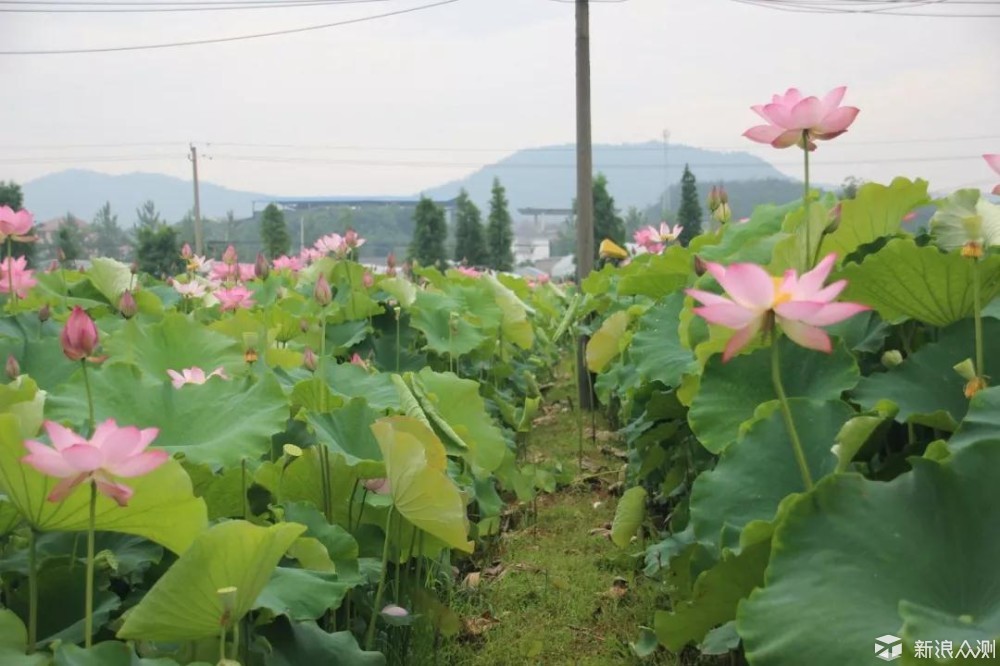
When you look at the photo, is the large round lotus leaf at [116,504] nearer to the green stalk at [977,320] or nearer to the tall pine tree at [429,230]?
the green stalk at [977,320]

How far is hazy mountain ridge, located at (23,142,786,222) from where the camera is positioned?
13050cm

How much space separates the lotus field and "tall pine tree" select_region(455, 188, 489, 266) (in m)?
20.3

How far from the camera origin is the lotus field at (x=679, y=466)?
32.3 inches

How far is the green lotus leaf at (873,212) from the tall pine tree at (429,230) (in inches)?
740

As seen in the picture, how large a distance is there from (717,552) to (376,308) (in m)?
2.06

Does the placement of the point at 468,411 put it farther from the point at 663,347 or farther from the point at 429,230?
the point at 429,230

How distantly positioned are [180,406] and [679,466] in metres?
1.29

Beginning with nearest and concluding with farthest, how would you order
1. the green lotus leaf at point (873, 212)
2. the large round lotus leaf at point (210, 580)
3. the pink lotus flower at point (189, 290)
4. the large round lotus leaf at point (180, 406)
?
the large round lotus leaf at point (210, 580)
the large round lotus leaf at point (180, 406)
the green lotus leaf at point (873, 212)
the pink lotus flower at point (189, 290)

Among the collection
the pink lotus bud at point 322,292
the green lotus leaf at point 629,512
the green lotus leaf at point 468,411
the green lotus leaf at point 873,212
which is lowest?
the green lotus leaf at point 629,512

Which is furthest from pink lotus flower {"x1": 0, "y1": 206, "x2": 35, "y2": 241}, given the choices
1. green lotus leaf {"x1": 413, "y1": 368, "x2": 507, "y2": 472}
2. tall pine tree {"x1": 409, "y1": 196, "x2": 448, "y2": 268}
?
tall pine tree {"x1": 409, "y1": 196, "x2": 448, "y2": 268}

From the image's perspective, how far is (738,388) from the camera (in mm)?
1325

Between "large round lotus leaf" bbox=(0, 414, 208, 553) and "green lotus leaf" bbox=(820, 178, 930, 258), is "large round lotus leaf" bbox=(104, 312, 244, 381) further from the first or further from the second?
"green lotus leaf" bbox=(820, 178, 930, 258)

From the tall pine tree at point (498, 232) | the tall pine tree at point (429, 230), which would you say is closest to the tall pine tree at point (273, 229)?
the tall pine tree at point (429, 230)

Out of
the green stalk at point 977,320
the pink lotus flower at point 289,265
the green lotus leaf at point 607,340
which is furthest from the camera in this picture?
the pink lotus flower at point 289,265
